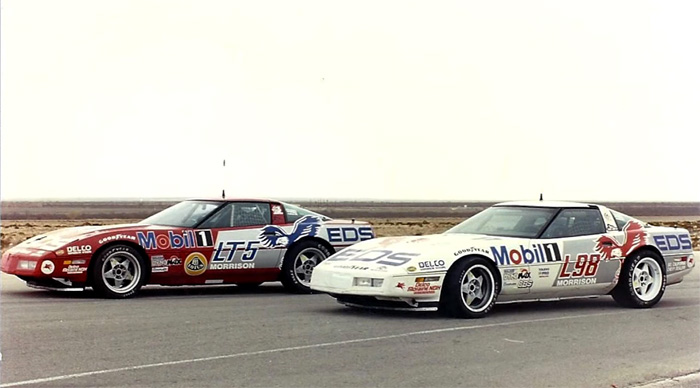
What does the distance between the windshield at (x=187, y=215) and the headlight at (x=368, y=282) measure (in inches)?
134

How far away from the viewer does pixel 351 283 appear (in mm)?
10336

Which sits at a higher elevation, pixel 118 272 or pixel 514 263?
pixel 514 263

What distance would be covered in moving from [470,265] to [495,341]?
162cm

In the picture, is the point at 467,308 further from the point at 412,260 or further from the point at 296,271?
the point at 296,271

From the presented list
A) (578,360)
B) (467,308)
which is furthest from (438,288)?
(578,360)

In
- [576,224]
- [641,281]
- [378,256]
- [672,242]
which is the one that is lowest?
[641,281]

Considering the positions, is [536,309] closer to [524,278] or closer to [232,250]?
[524,278]

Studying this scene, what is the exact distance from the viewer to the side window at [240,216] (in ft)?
43.1

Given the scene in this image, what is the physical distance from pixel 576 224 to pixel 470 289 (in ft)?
6.24

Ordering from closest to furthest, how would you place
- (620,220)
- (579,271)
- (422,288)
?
(422,288) → (579,271) → (620,220)

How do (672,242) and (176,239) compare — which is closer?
(672,242)

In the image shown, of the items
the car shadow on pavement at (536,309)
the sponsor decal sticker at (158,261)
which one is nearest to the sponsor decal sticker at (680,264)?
the car shadow on pavement at (536,309)

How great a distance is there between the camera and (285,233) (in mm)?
13367

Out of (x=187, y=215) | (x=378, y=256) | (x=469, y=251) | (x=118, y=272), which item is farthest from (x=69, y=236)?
(x=469, y=251)
